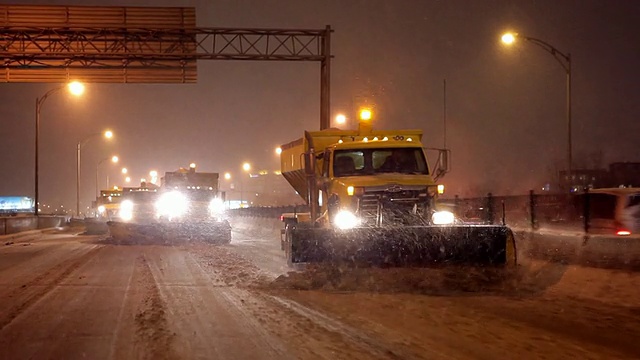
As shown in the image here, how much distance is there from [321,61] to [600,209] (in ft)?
50.7

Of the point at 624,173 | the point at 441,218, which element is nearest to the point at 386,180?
the point at 441,218

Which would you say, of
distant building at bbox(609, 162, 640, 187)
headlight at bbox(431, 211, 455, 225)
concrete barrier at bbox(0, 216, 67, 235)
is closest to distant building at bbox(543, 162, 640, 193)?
distant building at bbox(609, 162, 640, 187)

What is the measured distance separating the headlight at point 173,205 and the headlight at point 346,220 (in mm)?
19252

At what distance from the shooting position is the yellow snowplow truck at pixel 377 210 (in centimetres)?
1459

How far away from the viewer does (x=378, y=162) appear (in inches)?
685

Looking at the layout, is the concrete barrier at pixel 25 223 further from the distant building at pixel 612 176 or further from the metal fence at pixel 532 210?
the distant building at pixel 612 176

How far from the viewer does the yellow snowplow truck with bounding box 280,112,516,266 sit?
574 inches

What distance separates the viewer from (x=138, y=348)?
28.0 ft

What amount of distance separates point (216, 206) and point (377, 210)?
2067 centimetres

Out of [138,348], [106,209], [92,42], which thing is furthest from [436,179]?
[106,209]

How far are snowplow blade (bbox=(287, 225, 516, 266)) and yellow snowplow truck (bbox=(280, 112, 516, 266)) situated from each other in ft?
0.06

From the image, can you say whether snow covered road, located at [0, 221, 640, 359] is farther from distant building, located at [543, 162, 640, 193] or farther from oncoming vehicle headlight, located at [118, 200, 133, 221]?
distant building, located at [543, 162, 640, 193]

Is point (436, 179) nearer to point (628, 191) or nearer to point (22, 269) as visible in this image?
point (628, 191)

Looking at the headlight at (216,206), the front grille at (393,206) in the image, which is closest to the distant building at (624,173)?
the headlight at (216,206)
